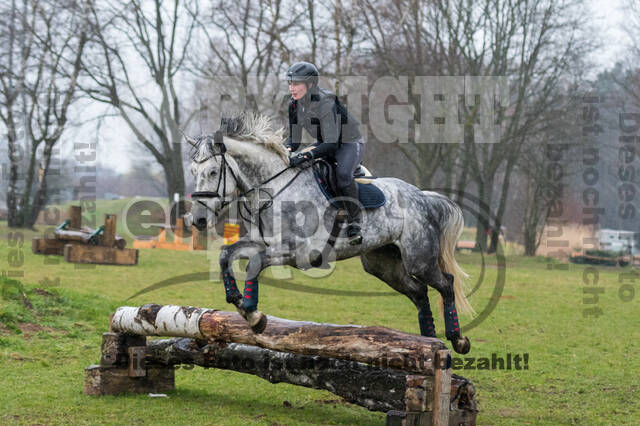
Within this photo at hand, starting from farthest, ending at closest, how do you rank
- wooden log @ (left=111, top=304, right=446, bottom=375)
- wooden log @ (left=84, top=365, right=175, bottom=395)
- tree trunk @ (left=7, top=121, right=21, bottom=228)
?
tree trunk @ (left=7, top=121, right=21, bottom=228) < wooden log @ (left=84, top=365, right=175, bottom=395) < wooden log @ (left=111, top=304, right=446, bottom=375)

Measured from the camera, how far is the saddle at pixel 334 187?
5.68m

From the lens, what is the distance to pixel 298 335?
5113 millimetres

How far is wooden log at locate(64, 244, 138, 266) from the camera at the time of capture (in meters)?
15.9

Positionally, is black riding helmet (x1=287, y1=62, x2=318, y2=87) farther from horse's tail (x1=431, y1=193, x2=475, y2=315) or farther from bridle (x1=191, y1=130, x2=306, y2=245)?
horse's tail (x1=431, y1=193, x2=475, y2=315)

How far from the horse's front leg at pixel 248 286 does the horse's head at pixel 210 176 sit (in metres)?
0.33

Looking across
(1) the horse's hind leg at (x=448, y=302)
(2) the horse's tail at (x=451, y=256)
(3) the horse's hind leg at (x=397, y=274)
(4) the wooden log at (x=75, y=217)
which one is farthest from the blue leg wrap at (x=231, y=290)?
(4) the wooden log at (x=75, y=217)

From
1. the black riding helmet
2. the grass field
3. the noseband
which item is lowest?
the grass field

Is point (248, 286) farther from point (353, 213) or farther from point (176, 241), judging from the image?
point (176, 241)

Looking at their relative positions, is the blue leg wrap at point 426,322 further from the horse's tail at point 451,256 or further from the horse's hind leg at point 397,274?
the horse's tail at point 451,256

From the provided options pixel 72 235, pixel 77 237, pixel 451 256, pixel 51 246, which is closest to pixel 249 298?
pixel 451 256

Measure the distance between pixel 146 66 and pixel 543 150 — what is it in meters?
18.4

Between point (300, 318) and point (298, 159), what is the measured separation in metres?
5.84

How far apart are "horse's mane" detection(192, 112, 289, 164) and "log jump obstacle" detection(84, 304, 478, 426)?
1471mm

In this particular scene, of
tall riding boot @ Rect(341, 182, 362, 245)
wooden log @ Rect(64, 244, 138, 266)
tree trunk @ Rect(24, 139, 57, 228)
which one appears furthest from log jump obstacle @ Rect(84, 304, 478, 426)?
tree trunk @ Rect(24, 139, 57, 228)
